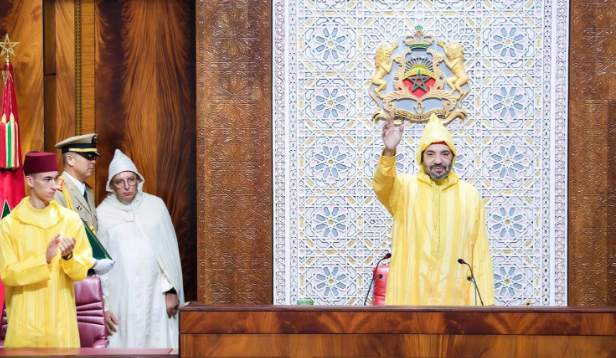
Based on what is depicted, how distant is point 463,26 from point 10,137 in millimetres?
3171

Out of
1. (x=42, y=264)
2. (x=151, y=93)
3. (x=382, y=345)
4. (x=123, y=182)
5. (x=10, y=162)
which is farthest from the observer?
(x=151, y=93)

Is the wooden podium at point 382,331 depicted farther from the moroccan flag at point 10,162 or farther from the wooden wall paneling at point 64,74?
the wooden wall paneling at point 64,74

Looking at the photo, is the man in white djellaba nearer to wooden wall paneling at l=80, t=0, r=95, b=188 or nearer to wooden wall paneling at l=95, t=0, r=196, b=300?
wooden wall paneling at l=95, t=0, r=196, b=300

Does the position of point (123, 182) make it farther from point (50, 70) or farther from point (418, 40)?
point (418, 40)

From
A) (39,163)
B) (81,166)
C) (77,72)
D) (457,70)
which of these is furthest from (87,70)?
(457,70)

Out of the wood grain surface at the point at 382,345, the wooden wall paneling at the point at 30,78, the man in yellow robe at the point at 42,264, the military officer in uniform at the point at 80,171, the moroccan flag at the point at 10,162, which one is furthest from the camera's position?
the wooden wall paneling at the point at 30,78

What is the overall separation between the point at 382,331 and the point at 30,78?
4089mm

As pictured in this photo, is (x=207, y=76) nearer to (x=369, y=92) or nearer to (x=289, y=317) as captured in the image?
(x=369, y=92)

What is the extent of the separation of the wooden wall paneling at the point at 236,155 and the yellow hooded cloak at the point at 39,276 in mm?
1513

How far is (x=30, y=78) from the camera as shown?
619cm

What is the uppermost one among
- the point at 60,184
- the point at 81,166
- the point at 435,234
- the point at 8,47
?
the point at 8,47

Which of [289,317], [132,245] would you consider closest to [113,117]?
[132,245]

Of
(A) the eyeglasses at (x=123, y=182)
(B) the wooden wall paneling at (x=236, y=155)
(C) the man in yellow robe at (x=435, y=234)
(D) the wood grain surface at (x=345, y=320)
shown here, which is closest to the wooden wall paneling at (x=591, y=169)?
(C) the man in yellow robe at (x=435, y=234)

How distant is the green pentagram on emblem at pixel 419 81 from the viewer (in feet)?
19.4
